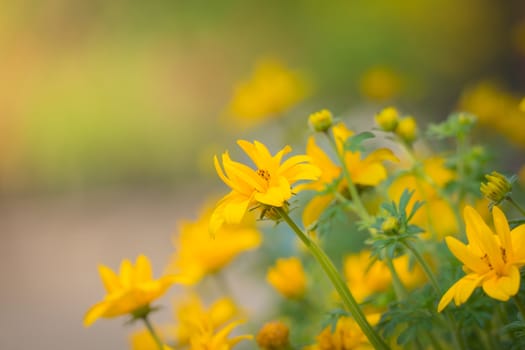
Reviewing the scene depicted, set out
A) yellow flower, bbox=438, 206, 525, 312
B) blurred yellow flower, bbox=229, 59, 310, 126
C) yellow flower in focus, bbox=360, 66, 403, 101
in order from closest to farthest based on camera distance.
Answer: yellow flower, bbox=438, 206, 525, 312 < yellow flower in focus, bbox=360, 66, 403, 101 < blurred yellow flower, bbox=229, 59, 310, 126

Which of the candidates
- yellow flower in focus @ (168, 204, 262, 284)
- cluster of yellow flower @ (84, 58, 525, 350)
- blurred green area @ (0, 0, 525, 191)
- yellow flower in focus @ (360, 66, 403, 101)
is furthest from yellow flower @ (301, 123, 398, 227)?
blurred green area @ (0, 0, 525, 191)

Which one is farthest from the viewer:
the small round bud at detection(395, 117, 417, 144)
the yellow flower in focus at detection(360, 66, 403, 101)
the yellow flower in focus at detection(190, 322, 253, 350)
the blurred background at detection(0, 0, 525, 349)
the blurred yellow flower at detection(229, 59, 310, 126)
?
the blurred background at detection(0, 0, 525, 349)

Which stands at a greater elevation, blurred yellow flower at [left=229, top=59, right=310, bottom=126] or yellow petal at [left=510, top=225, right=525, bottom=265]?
blurred yellow flower at [left=229, top=59, right=310, bottom=126]

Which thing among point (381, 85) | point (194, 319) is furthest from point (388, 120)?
point (381, 85)

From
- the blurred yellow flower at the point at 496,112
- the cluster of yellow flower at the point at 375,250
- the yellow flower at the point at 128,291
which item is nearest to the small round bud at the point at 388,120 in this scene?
the cluster of yellow flower at the point at 375,250

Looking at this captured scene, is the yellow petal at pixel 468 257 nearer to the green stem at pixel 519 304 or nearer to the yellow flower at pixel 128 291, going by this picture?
the green stem at pixel 519 304

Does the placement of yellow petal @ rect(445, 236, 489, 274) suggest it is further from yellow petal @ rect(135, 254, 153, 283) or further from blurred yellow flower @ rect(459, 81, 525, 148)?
blurred yellow flower @ rect(459, 81, 525, 148)
